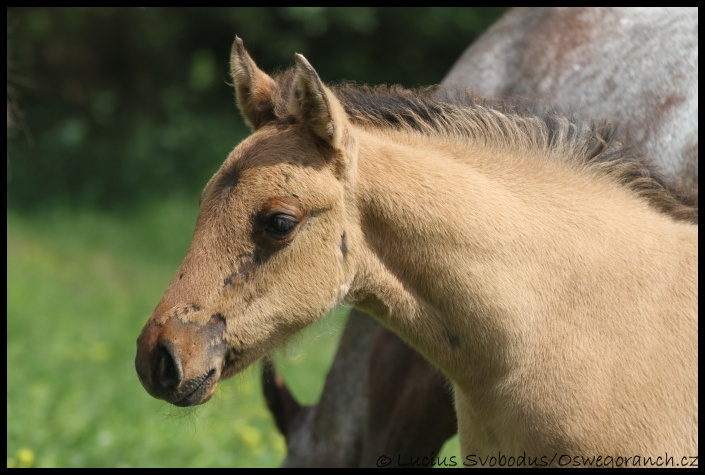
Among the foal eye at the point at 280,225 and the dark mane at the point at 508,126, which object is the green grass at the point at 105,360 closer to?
the foal eye at the point at 280,225

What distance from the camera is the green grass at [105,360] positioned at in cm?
570

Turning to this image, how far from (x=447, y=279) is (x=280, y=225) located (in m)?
0.59

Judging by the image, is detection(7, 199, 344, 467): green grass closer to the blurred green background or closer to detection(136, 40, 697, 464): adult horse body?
the blurred green background

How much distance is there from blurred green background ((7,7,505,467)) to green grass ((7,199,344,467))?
36 millimetres

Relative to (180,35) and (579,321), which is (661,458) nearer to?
(579,321)

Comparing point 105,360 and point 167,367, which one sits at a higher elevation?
point 167,367

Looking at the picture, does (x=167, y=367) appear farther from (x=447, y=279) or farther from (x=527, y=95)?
(x=527, y=95)

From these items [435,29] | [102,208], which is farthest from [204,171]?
[435,29]

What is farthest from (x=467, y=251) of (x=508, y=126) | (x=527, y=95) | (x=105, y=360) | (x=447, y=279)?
(x=105, y=360)

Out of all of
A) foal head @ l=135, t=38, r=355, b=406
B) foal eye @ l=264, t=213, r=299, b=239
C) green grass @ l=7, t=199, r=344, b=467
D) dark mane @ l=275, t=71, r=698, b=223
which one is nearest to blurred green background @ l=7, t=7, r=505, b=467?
green grass @ l=7, t=199, r=344, b=467

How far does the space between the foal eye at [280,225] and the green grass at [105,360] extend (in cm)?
48

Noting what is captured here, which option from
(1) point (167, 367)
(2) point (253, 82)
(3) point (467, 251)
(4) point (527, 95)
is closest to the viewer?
(1) point (167, 367)

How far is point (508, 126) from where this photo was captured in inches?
129

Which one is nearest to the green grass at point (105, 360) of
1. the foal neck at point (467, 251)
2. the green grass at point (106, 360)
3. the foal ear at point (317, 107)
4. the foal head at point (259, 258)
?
the green grass at point (106, 360)
